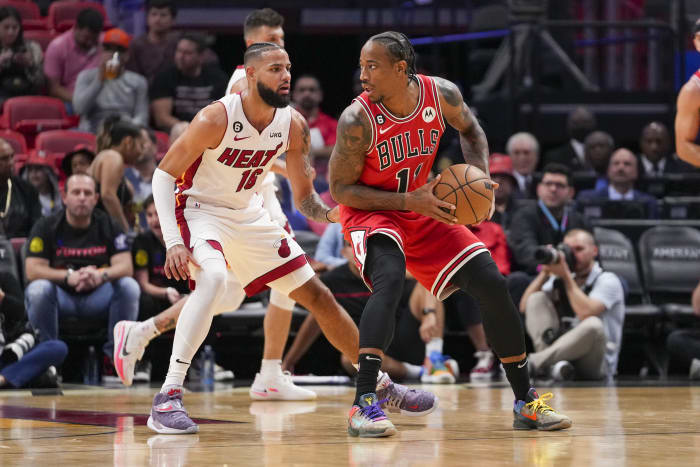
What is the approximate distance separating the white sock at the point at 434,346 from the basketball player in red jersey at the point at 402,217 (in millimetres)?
3399

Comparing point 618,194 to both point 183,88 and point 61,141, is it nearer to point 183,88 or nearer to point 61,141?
point 183,88

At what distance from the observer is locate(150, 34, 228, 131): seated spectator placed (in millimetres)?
11406

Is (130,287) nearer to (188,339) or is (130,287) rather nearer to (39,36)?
(188,339)

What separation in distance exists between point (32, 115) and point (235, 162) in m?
6.38

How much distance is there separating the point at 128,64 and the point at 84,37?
548mm

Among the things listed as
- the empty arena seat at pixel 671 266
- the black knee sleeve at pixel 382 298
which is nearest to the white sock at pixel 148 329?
the black knee sleeve at pixel 382 298

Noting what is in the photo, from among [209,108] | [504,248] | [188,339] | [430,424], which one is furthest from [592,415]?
[504,248]

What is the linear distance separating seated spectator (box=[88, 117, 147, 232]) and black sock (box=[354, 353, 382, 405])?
4.51m

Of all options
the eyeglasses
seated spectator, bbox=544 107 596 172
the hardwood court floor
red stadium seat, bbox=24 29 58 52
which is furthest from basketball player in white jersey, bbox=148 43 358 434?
red stadium seat, bbox=24 29 58 52

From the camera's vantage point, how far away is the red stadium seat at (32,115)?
1111cm

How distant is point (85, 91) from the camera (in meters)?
11.1

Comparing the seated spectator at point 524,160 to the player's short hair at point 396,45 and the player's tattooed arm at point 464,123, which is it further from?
the player's short hair at point 396,45

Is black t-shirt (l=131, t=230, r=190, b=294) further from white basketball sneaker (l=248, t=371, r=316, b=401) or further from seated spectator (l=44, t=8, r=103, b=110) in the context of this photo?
seated spectator (l=44, t=8, r=103, b=110)

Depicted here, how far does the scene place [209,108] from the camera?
5324 millimetres
